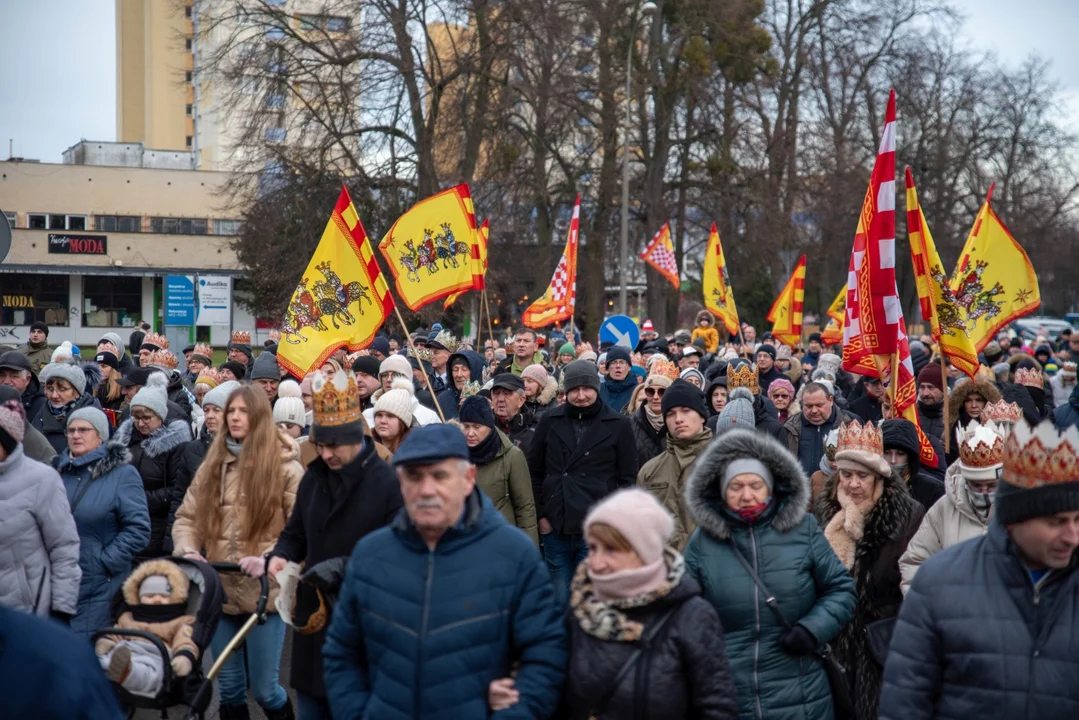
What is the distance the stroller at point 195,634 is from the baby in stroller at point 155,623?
3cm

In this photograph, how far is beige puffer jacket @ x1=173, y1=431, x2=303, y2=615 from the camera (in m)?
5.58

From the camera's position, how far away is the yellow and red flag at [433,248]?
35.3 feet

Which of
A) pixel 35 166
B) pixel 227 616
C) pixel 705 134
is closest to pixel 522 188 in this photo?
pixel 705 134

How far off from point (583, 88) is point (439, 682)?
26.9 m

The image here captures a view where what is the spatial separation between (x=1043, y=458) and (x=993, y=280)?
25.9ft

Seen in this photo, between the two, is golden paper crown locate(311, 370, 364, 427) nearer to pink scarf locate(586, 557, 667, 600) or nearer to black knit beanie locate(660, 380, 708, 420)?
pink scarf locate(586, 557, 667, 600)

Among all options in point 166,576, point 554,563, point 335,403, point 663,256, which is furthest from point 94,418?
point 663,256

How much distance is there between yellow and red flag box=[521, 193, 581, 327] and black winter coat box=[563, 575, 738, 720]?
14.0m

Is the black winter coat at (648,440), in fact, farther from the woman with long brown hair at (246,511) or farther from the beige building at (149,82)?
the beige building at (149,82)

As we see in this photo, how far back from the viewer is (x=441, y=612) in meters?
3.50

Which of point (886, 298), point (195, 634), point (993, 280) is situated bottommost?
point (195, 634)

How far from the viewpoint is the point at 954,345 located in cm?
886

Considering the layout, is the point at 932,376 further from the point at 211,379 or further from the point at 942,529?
the point at 211,379

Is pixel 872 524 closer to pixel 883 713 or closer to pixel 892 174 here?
pixel 883 713
